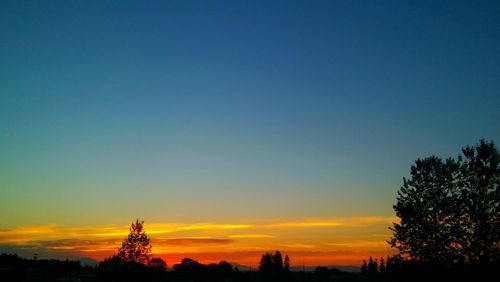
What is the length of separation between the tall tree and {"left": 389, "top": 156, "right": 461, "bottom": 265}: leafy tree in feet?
2.89

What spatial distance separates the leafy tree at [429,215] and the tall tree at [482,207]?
34.6 inches

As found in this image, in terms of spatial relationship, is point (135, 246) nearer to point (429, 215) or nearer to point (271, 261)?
point (429, 215)

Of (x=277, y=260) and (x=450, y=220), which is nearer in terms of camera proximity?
(x=450, y=220)

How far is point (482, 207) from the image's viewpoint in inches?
1399

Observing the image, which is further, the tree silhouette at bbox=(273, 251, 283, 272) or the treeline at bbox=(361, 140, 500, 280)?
the tree silhouette at bbox=(273, 251, 283, 272)

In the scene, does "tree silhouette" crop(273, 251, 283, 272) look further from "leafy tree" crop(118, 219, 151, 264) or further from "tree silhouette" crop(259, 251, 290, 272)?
"leafy tree" crop(118, 219, 151, 264)

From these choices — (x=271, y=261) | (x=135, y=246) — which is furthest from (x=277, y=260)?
(x=135, y=246)

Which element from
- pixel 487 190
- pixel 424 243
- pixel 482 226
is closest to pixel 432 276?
pixel 424 243

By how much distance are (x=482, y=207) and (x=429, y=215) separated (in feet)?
13.9

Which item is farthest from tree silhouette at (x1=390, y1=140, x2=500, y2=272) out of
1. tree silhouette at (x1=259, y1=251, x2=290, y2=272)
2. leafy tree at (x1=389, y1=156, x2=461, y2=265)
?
tree silhouette at (x1=259, y1=251, x2=290, y2=272)

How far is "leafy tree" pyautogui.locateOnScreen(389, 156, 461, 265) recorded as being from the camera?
122 ft

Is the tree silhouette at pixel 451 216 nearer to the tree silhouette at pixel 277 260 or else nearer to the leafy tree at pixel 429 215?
the leafy tree at pixel 429 215

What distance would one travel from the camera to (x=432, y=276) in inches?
1455

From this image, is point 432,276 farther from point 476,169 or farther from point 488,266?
point 476,169
